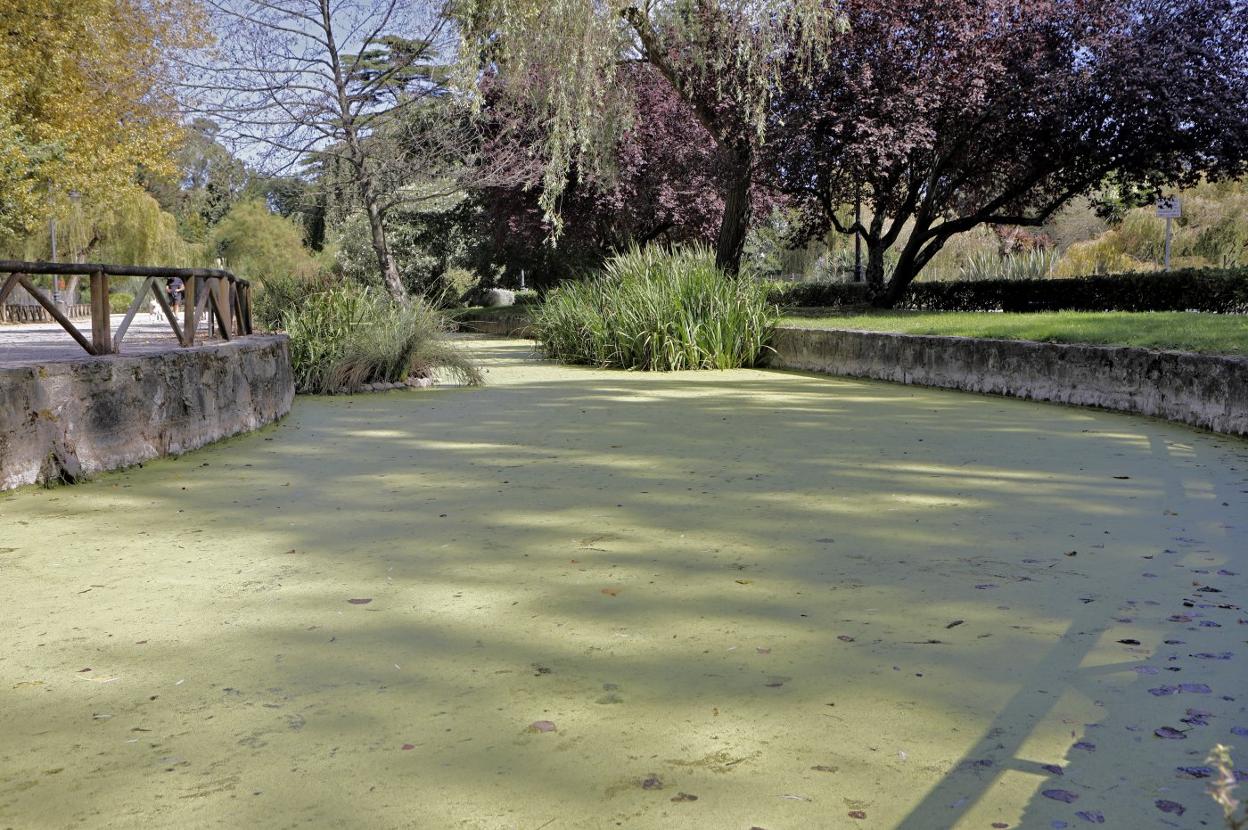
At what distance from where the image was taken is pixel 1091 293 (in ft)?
39.1

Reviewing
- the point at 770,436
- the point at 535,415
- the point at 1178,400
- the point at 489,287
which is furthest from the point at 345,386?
the point at 489,287

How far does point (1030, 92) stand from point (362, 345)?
308 inches

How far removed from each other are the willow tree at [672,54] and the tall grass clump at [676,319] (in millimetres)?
1462

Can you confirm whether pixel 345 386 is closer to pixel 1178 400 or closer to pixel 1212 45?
pixel 1178 400

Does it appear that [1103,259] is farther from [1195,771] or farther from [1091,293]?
[1195,771]

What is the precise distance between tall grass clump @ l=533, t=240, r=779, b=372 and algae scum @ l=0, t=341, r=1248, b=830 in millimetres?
5567

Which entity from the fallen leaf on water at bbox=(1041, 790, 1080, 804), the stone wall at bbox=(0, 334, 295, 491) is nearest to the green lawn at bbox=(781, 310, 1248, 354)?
the fallen leaf on water at bbox=(1041, 790, 1080, 804)

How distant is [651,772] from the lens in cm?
180

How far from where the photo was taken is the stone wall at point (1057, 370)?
224 inches

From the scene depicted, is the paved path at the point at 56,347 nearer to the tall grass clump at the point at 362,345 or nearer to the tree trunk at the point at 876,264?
the tall grass clump at the point at 362,345

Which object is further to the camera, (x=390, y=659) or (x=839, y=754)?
(x=390, y=659)

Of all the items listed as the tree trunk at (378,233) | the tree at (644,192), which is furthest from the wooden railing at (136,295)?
the tree at (644,192)

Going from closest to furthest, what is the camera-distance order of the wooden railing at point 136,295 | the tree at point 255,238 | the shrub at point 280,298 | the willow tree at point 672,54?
the wooden railing at point 136,295 < the shrub at point 280,298 < the willow tree at point 672,54 < the tree at point 255,238

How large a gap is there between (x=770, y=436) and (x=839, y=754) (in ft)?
12.4
